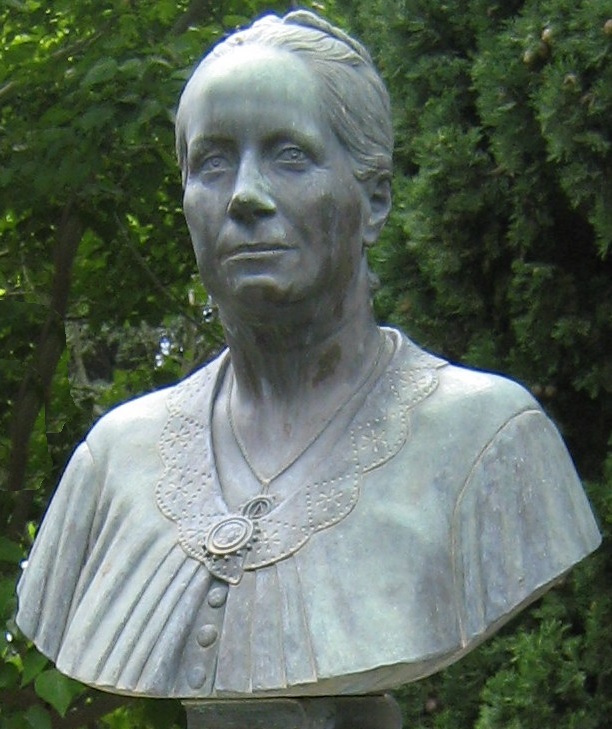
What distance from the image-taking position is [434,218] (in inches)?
221

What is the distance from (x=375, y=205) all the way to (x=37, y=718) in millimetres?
2241

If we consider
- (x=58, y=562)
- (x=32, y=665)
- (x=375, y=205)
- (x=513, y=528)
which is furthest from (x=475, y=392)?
(x=32, y=665)

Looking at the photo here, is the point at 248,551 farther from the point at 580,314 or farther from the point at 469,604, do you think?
the point at 580,314

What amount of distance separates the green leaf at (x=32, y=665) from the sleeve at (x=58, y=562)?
1259 mm

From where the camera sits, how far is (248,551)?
358cm

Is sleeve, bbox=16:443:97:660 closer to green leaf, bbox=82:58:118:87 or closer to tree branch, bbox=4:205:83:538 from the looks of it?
green leaf, bbox=82:58:118:87

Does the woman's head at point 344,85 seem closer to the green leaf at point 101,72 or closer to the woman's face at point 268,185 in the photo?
the woman's face at point 268,185

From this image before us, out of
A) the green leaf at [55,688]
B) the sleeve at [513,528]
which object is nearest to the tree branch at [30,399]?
the green leaf at [55,688]

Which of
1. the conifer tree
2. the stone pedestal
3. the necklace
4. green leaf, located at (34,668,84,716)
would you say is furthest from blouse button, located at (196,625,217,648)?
the conifer tree

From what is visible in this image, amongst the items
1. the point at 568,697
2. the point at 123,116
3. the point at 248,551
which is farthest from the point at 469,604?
the point at 123,116

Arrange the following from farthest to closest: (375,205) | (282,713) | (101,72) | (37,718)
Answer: (101,72), (37,718), (375,205), (282,713)

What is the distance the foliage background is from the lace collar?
1401 mm

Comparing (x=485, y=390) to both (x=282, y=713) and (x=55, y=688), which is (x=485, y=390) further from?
(x=55, y=688)

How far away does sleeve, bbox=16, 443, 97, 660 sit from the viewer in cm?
380
